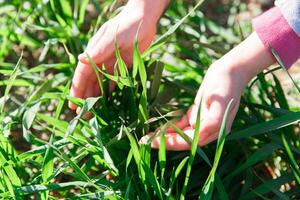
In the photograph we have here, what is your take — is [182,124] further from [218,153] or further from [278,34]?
[278,34]

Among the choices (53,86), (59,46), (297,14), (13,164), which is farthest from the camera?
(59,46)

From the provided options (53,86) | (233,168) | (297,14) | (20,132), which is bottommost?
(233,168)

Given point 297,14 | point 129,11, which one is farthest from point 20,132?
point 297,14

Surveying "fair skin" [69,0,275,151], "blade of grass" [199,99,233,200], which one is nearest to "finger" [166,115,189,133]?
"fair skin" [69,0,275,151]

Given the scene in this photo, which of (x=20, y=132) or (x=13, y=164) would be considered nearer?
(x=13, y=164)

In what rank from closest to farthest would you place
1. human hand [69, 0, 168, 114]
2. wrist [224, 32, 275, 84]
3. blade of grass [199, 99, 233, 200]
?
1. blade of grass [199, 99, 233, 200]
2. wrist [224, 32, 275, 84]
3. human hand [69, 0, 168, 114]

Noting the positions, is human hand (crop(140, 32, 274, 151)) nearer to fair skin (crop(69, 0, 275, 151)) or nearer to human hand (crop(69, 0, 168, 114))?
fair skin (crop(69, 0, 275, 151))

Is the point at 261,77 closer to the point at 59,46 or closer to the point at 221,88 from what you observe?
the point at 221,88

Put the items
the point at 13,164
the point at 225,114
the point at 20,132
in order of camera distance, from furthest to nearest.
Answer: the point at 20,132 → the point at 13,164 → the point at 225,114

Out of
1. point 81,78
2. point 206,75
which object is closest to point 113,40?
point 81,78
